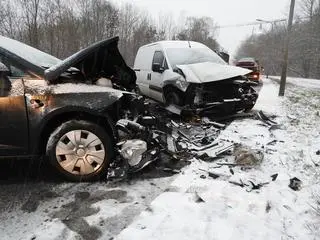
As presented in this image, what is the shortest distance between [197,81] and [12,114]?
4.07 metres

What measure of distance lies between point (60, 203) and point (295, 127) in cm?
517

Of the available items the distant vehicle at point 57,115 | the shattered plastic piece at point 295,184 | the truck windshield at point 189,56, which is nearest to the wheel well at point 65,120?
the distant vehicle at point 57,115

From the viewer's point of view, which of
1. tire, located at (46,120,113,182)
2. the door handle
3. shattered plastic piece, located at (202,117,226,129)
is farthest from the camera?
shattered plastic piece, located at (202,117,226,129)

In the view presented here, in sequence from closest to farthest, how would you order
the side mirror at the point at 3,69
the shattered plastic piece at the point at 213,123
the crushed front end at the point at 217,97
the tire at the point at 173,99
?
the side mirror at the point at 3,69, the shattered plastic piece at the point at 213,123, the crushed front end at the point at 217,97, the tire at the point at 173,99

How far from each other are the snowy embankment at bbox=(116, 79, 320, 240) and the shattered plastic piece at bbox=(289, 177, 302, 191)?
0.05m

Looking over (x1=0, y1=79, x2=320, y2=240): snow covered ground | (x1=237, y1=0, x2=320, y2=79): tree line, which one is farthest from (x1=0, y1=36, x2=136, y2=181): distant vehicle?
(x1=237, y1=0, x2=320, y2=79): tree line

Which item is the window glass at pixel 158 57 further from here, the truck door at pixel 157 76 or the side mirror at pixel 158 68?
the side mirror at pixel 158 68

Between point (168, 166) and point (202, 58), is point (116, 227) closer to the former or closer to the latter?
point (168, 166)

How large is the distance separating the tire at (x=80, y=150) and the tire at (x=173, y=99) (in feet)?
12.0

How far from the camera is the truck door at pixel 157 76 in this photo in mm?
8406

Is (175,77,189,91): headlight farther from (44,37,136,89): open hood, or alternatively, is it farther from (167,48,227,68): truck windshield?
(44,37,136,89): open hood

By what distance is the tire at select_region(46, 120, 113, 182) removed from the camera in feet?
13.0

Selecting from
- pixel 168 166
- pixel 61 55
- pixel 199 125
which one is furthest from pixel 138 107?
pixel 61 55

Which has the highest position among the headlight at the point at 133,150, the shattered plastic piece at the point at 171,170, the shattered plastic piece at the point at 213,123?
the headlight at the point at 133,150
